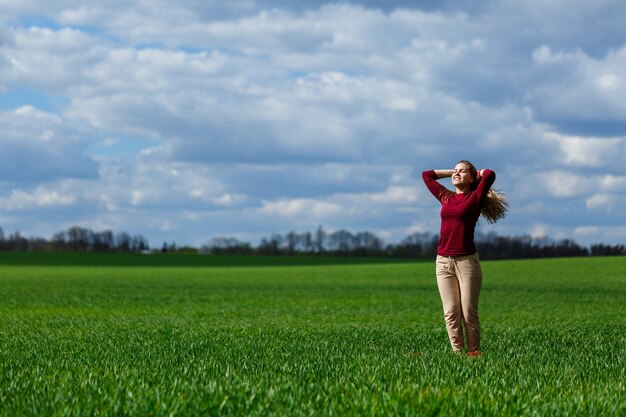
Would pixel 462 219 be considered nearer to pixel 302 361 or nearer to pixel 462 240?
pixel 462 240

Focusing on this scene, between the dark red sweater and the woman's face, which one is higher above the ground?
the woman's face

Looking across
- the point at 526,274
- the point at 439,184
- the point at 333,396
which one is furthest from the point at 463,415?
the point at 526,274

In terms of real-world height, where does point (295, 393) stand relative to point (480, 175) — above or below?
below

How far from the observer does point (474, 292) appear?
11.6 m

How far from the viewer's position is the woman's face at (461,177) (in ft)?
38.2

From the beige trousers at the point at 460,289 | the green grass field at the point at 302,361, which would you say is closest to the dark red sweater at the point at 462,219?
the beige trousers at the point at 460,289

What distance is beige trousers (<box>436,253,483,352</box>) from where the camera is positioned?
11539 mm

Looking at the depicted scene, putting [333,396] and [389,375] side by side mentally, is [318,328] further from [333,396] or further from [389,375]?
[333,396]

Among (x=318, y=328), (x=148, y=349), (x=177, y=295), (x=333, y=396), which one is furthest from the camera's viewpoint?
(x=177, y=295)

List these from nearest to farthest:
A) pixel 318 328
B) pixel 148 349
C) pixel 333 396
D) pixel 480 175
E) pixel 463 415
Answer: pixel 463 415, pixel 333 396, pixel 480 175, pixel 148 349, pixel 318 328

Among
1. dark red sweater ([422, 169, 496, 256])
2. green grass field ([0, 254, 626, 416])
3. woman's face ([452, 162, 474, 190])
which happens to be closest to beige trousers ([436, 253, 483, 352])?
dark red sweater ([422, 169, 496, 256])

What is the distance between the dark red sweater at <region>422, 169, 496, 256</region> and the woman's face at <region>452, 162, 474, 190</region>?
14 centimetres

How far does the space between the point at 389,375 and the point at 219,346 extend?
4667 mm

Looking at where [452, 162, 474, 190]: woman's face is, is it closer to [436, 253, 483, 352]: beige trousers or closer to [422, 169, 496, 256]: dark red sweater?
[422, 169, 496, 256]: dark red sweater
